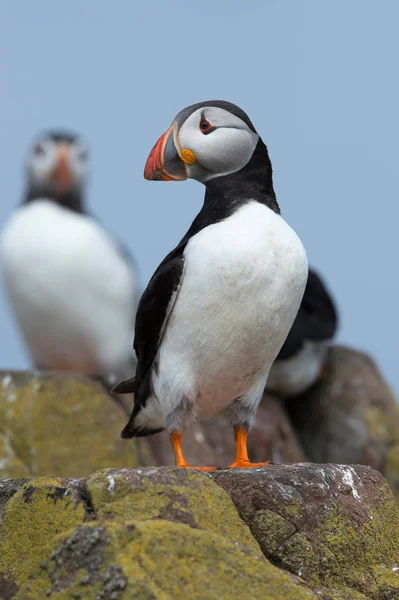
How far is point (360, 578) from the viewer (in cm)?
459

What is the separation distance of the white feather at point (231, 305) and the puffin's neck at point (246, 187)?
9 centimetres

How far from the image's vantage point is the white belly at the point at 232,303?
5.21 m

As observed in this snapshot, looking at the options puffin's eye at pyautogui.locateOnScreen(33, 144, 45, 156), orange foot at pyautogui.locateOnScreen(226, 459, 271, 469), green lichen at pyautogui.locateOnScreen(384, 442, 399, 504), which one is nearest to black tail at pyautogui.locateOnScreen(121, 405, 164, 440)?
orange foot at pyautogui.locateOnScreen(226, 459, 271, 469)

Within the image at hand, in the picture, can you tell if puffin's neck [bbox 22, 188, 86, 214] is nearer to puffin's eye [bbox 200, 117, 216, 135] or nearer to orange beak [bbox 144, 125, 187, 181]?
orange beak [bbox 144, 125, 187, 181]

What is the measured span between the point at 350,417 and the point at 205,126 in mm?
8003

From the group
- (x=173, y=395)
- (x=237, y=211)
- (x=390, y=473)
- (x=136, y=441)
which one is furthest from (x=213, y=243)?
(x=390, y=473)

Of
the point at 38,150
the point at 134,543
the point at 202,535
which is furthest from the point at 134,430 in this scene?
the point at 38,150

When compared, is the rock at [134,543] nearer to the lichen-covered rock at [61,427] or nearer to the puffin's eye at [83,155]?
the lichen-covered rock at [61,427]

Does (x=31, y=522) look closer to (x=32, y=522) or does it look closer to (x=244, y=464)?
(x=32, y=522)

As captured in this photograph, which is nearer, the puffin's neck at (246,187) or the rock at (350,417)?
Result: the puffin's neck at (246,187)

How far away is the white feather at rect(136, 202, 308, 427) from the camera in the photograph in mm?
5211

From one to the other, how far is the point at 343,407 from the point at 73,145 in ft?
15.1

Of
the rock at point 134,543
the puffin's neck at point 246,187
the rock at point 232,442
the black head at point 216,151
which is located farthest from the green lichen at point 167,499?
the rock at point 232,442

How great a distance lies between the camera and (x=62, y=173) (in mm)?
12719
